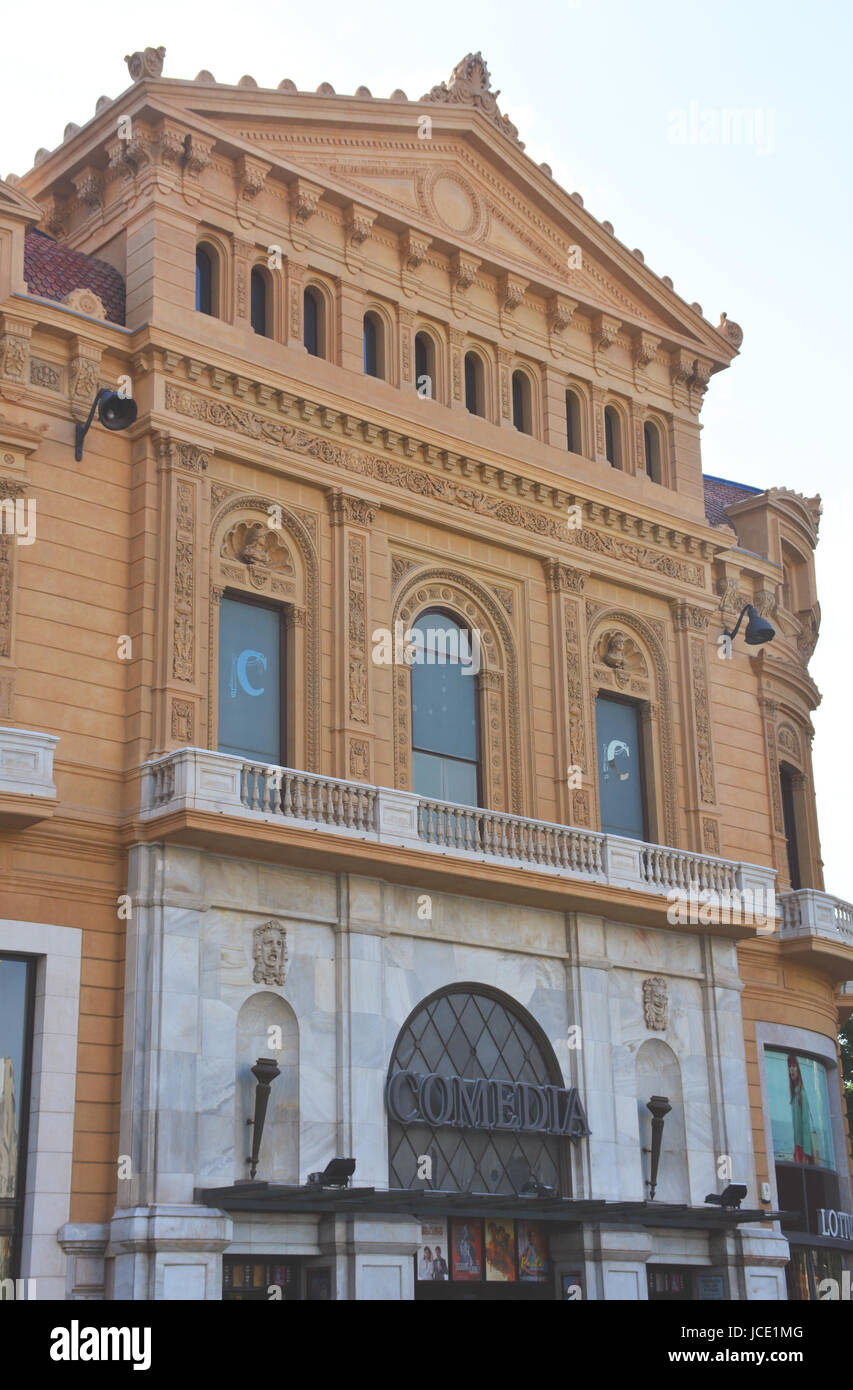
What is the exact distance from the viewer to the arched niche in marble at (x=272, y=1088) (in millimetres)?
26641

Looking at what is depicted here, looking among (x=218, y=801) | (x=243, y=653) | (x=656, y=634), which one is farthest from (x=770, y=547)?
(x=218, y=801)

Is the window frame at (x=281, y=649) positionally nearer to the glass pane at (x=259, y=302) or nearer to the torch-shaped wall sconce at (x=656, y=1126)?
the glass pane at (x=259, y=302)

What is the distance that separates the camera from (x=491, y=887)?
99.4 ft

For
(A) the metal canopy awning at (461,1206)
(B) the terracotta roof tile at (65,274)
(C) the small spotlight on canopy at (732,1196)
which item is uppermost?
(B) the terracotta roof tile at (65,274)

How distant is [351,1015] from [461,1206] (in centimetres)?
336

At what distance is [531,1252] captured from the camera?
30.1 metres

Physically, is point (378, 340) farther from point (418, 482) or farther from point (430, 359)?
point (418, 482)

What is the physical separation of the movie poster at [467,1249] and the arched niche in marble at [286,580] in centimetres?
774

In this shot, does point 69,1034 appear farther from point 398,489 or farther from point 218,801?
point 398,489

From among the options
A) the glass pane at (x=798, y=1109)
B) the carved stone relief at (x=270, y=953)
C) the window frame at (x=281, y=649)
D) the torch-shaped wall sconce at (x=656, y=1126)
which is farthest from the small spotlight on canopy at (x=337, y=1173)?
the glass pane at (x=798, y=1109)

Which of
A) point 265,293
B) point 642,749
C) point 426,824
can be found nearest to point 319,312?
point 265,293

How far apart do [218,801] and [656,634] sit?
12799 millimetres

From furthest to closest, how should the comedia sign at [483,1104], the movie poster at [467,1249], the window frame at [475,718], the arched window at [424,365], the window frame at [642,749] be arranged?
the window frame at [642,749] < the arched window at [424,365] < the window frame at [475,718] < the movie poster at [467,1249] < the comedia sign at [483,1104]

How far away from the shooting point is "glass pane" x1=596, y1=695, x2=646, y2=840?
114 ft
